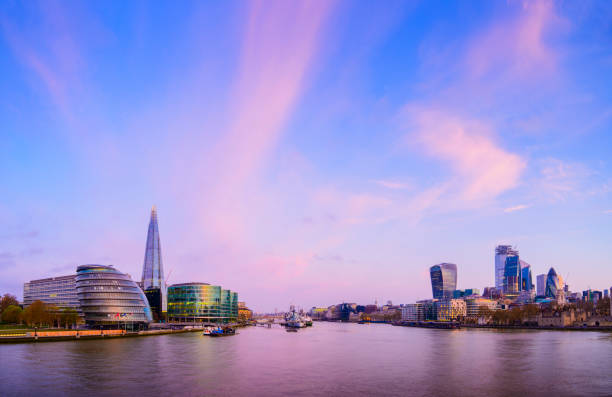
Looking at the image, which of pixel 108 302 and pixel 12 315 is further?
pixel 12 315


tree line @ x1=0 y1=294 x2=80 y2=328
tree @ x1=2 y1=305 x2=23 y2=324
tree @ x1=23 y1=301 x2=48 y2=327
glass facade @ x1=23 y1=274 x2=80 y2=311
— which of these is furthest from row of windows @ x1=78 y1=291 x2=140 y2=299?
glass facade @ x1=23 y1=274 x2=80 y2=311

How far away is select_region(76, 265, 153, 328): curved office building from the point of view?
4995 inches

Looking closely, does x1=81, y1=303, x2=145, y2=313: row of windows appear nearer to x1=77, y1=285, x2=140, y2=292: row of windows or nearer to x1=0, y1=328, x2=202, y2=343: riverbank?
x1=77, y1=285, x2=140, y2=292: row of windows

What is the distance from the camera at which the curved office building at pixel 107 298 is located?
416ft

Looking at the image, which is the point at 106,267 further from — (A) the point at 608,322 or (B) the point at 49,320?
(A) the point at 608,322

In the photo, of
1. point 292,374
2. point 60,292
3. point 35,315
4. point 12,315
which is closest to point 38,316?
point 35,315

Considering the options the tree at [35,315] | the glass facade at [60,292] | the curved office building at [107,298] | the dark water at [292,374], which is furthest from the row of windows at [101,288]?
the glass facade at [60,292]

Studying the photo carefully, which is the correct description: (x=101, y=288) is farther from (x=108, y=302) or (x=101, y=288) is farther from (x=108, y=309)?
(x=108, y=309)

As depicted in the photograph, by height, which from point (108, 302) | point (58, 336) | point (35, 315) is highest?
point (108, 302)

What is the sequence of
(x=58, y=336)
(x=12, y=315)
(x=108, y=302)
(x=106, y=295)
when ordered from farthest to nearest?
(x=12, y=315)
(x=106, y=295)
(x=108, y=302)
(x=58, y=336)

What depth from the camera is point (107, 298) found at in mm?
127500

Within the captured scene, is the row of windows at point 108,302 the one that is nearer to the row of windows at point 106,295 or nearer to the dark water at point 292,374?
the row of windows at point 106,295

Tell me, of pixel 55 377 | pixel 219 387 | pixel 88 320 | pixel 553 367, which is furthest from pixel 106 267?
pixel 553 367

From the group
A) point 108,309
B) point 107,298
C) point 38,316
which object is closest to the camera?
point 38,316
